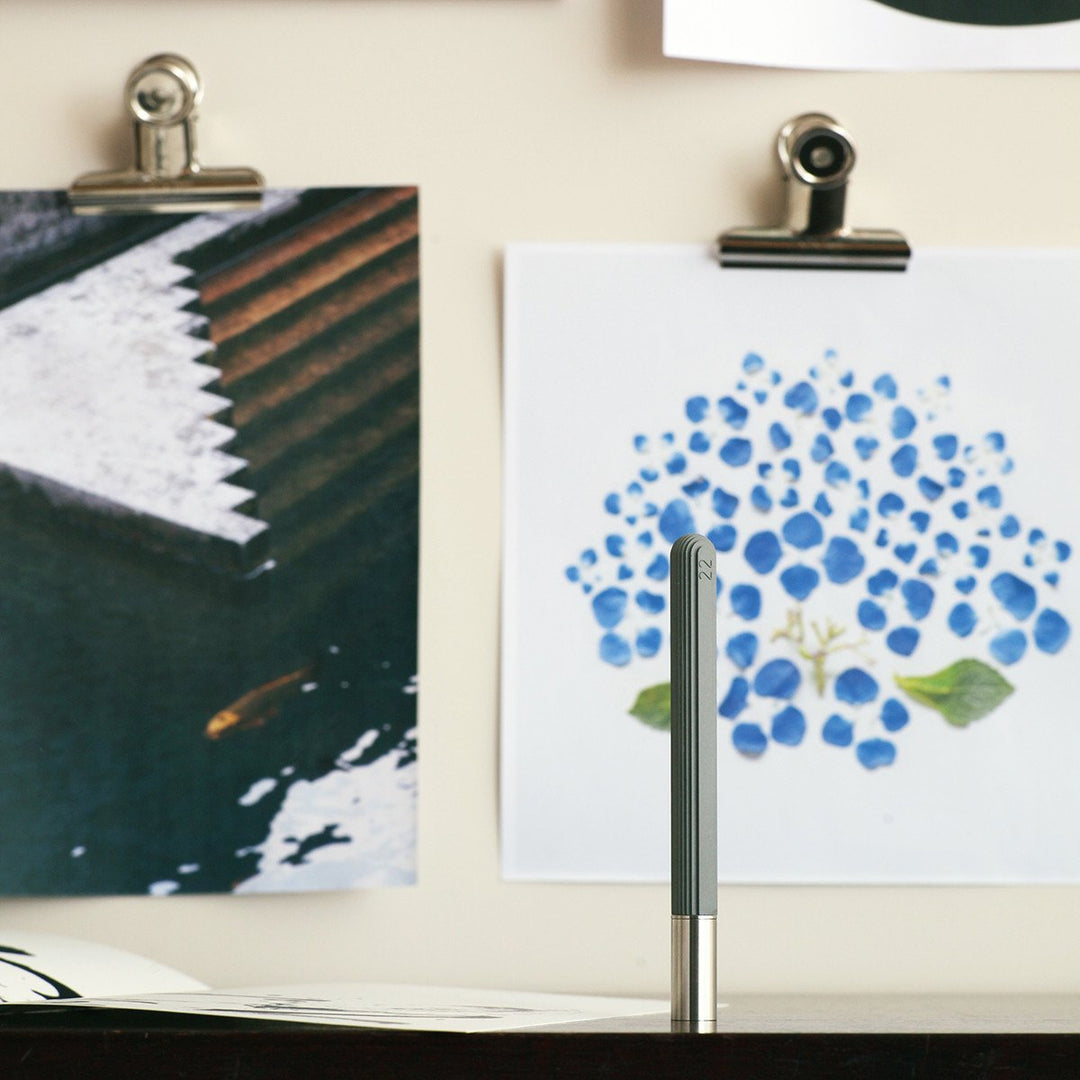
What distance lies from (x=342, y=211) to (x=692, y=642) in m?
0.68

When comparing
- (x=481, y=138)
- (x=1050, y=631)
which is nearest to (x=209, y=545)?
(x=481, y=138)

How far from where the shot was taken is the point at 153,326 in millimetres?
1063

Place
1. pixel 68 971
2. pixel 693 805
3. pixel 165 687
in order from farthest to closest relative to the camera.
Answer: pixel 165 687, pixel 68 971, pixel 693 805

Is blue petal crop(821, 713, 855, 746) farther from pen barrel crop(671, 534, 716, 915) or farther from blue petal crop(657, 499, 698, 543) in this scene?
pen barrel crop(671, 534, 716, 915)

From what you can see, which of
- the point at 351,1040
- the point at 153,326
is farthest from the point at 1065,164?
the point at 351,1040

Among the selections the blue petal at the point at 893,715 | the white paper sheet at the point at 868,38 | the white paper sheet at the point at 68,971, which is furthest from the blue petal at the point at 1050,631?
the white paper sheet at the point at 68,971

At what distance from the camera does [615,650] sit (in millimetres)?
1052

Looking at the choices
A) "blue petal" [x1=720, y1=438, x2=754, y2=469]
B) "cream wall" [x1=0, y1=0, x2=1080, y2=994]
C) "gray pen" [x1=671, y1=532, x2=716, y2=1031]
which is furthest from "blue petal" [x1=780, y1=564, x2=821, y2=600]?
"gray pen" [x1=671, y1=532, x2=716, y2=1031]

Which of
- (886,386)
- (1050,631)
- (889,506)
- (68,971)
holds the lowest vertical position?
(68,971)

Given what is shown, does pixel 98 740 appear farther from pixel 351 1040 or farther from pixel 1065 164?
pixel 1065 164

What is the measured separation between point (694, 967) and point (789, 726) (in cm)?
54

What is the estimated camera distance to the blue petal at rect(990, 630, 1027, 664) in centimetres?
105

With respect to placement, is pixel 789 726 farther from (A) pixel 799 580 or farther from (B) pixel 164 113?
(B) pixel 164 113

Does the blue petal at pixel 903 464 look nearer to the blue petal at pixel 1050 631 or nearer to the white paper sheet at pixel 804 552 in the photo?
the white paper sheet at pixel 804 552
